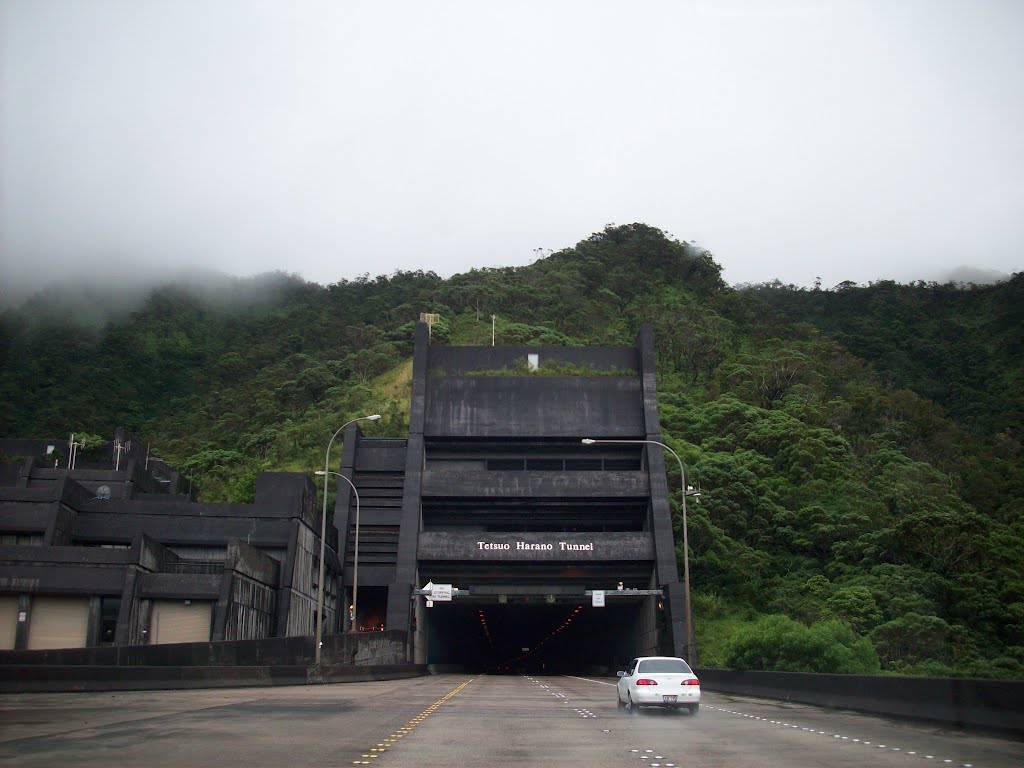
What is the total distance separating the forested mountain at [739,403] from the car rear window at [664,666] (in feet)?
50.5

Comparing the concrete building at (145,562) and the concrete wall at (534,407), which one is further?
the concrete wall at (534,407)

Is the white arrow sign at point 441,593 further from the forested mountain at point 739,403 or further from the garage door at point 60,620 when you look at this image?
the garage door at point 60,620

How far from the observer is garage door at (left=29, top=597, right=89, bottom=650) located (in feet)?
154

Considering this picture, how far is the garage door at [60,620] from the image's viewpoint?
1848 inches

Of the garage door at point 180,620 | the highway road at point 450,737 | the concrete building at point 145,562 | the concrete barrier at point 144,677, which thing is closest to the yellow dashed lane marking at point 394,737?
the highway road at point 450,737

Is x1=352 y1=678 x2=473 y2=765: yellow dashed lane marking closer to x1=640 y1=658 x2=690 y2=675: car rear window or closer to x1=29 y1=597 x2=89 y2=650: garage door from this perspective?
x1=640 y1=658 x2=690 y2=675: car rear window

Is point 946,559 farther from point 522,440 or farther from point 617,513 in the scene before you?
point 522,440

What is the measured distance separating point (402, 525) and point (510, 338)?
58.8 m

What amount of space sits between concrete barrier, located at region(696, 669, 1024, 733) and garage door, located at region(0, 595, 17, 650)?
35790 millimetres

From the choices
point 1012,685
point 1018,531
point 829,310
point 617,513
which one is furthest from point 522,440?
point 829,310

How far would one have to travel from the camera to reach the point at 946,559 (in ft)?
207

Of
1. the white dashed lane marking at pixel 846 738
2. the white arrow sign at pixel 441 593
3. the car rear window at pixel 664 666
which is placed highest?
the white arrow sign at pixel 441 593

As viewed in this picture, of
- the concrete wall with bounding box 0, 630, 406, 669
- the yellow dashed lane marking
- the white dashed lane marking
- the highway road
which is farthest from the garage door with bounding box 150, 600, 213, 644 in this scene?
the white dashed lane marking

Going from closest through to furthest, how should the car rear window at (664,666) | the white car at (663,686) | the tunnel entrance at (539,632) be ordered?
the white car at (663,686)
the car rear window at (664,666)
the tunnel entrance at (539,632)
